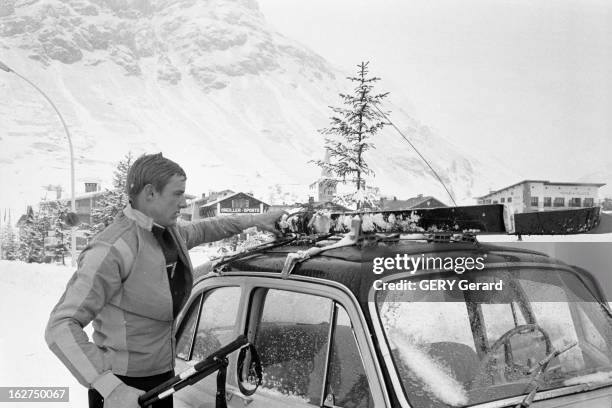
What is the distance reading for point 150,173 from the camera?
5.75 ft

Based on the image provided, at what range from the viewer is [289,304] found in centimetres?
180

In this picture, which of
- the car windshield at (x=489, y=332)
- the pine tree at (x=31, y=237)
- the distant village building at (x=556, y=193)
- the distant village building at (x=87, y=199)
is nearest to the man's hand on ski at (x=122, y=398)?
the car windshield at (x=489, y=332)

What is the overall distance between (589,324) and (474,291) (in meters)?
0.47

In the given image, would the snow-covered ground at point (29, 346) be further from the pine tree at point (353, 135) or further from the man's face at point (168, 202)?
the pine tree at point (353, 135)

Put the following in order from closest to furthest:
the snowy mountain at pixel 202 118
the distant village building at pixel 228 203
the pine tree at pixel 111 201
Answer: the snowy mountain at pixel 202 118 < the distant village building at pixel 228 203 < the pine tree at pixel 111 201

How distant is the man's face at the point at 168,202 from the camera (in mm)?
1778

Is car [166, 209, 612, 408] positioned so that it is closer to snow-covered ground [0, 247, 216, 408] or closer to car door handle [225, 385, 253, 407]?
car door handle [225, 385, 253, 407]

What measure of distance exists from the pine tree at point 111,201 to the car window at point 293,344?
1106 cm

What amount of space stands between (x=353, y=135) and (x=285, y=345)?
9.61 metres

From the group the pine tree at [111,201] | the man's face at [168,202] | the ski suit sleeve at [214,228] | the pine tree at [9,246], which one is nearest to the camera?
the man's face at [168,202]

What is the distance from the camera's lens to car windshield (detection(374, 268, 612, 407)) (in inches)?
58.2

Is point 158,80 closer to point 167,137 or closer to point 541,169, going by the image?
point 167,137

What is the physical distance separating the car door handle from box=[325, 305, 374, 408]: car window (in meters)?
0.34

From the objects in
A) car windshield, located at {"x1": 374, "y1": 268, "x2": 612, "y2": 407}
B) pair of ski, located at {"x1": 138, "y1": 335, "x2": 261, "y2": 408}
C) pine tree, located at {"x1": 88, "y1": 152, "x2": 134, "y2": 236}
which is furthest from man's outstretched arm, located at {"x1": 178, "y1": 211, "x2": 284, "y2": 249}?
pine tree, located at {"x1": 88, "y1": 152, "x2": 134, "y2": 236}
